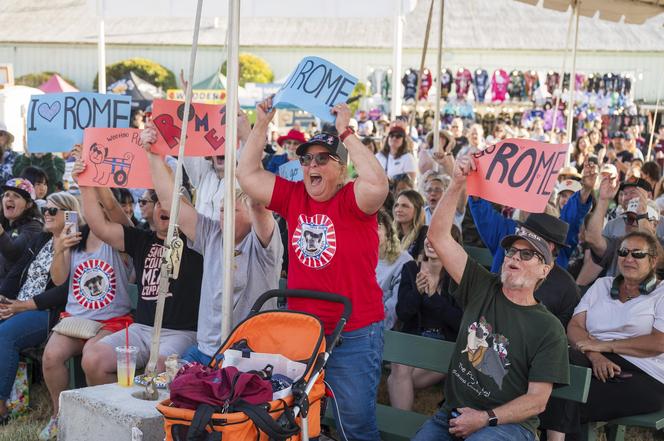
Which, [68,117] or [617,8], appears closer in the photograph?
[68,117]

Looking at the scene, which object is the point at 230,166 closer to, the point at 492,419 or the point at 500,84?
the point at 492,419

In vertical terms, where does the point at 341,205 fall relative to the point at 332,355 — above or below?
above

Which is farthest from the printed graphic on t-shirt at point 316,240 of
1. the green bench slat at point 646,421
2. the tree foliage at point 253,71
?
the tree foliage at point 253,71

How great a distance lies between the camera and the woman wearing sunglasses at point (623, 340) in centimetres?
446

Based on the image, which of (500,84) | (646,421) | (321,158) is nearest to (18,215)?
(321,158)

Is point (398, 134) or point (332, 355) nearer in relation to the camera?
point (332, 355)

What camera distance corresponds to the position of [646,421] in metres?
4.41

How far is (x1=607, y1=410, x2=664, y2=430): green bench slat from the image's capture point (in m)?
4.41

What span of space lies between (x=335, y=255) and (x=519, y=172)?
1.02 m

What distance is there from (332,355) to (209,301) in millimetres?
1062

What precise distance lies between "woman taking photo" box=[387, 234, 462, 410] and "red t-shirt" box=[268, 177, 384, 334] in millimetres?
1241

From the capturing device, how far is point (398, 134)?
9.95m

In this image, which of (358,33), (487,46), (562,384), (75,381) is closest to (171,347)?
(75,381)

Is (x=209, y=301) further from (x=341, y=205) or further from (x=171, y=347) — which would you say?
(x=341, y=205)
